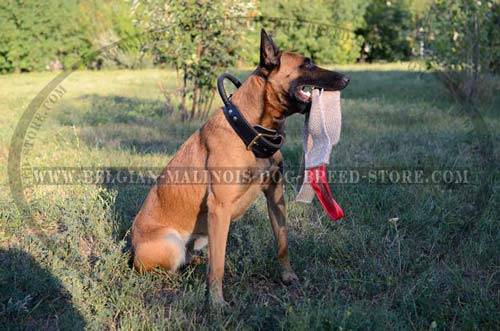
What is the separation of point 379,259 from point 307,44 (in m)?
14.2

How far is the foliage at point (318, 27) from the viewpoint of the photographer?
1591 centimetres

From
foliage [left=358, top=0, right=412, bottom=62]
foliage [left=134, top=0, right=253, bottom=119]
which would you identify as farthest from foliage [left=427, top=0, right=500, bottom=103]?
foliage [left=358, top=0, right=412, bottom=62]

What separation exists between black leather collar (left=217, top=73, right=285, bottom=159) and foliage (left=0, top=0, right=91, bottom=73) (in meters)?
19.1

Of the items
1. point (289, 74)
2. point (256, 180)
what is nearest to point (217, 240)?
point (256, 180)

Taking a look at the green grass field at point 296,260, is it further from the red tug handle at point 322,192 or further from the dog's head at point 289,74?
the dog's head at point 289,74

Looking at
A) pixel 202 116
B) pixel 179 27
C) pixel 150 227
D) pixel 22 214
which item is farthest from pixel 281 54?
pixel 202 116

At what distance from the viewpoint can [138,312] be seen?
2.83m

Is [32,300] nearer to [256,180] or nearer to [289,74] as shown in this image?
[256,180]

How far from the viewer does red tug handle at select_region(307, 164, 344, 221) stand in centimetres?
317

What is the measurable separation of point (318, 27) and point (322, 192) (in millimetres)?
13399

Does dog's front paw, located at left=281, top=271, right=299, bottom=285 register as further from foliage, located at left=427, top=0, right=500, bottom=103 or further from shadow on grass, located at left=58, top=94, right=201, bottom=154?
foliage, located at left=427, top=0, right=500, bottom=103

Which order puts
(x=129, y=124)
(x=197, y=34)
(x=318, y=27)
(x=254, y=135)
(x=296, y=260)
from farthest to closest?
1. (x=318, y=27)
2. (x=129, y=124)
3. (x=197, y=34)
4. (x=296, y=260)
5. (x=254, y=135)

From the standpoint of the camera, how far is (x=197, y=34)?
777cm

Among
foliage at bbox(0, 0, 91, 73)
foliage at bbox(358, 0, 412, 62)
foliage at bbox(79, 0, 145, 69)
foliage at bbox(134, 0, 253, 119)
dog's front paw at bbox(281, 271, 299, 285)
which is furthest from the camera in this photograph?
foliage at bbox(358, 0, 412, 62)
